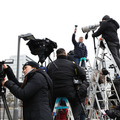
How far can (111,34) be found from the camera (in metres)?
4.82

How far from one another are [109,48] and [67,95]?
6.36ft

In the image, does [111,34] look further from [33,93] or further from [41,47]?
[33,93]

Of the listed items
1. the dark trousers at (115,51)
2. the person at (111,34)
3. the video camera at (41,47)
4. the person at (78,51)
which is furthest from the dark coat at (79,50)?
the video camera at (41,47)

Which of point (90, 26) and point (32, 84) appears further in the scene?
point (90, 26)

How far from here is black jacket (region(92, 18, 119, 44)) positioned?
15.8ft

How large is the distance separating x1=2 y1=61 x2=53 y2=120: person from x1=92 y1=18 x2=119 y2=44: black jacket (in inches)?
109

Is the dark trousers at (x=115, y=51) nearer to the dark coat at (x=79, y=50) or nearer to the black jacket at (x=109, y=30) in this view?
the black jacket at (x=109, y=30)

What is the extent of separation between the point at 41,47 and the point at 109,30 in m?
2.43

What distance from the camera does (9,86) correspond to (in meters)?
2.39

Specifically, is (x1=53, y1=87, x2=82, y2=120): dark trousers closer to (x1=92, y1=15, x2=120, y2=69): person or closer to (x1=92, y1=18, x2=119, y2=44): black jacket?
(x1=92, y1=15, x2=120, y2=69): person

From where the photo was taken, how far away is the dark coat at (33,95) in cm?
240

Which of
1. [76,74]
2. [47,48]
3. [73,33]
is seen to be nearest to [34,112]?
[47,48]

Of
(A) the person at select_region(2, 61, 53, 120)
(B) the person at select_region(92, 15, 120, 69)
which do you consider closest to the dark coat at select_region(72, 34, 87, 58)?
(B) the person at select_region(92, 15, 120, 69)

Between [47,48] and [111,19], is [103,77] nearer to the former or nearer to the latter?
[111,19]
